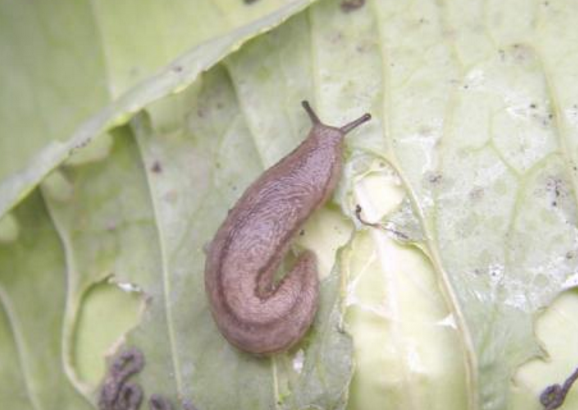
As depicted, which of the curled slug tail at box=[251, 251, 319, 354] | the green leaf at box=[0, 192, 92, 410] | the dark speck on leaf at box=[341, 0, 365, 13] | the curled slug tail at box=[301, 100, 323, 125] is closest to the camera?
the curled slug tail at box=[251, 251, 319, 354]

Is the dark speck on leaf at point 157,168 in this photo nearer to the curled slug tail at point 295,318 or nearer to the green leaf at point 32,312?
the green leaf at point 32,312

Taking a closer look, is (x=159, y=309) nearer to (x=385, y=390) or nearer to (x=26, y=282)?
(x=26, y=282)

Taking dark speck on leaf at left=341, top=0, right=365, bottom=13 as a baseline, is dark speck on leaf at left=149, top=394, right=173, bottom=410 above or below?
below

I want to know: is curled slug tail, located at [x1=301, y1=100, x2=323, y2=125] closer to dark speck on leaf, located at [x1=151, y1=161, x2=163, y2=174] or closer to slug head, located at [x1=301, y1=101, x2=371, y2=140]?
slug head, located at [x1=301, y1=101, x2=371, y2=140]

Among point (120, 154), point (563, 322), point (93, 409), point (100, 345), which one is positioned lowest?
point (563, 322)

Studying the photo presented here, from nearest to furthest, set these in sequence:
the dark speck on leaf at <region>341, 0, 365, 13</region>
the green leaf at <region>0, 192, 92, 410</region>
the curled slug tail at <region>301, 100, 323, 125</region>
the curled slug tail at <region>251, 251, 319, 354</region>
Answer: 1. the curled slug tail at <region>251, 251, 319, 354</region>
2. the curled slug tail at <region>301, 100, 323, 125</region>
3. the dark speck on leaf at <region>341, 0, 365, 13</region>
4. the green leaf at <region>0, 192, 92, 410</region>

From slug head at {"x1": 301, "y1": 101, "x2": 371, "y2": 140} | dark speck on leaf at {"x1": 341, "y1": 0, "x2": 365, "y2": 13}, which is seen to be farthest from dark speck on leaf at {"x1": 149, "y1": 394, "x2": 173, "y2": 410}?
dark speck on leaf at {"x1": 341, "y1": 0, "x2": 365, "y2": 13}

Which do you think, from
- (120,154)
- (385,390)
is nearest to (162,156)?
(120,154)
